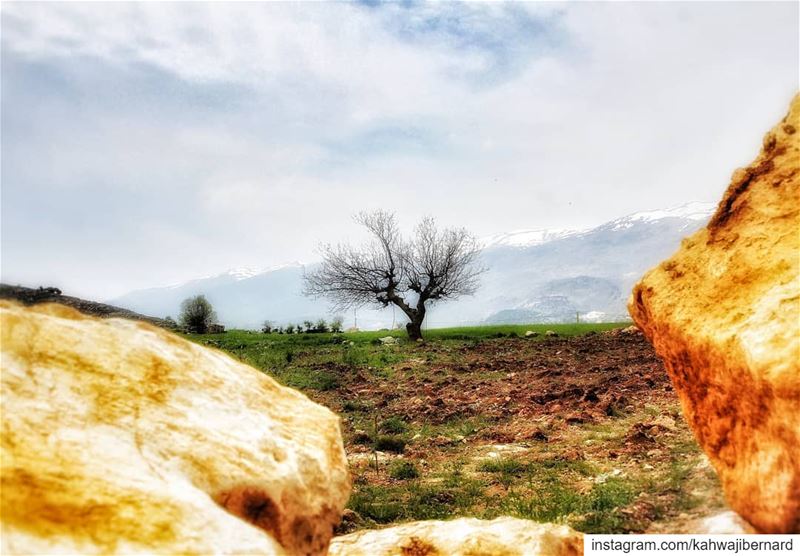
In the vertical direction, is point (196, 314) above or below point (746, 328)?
above

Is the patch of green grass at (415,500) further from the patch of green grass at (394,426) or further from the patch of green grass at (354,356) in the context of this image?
the patch of green grass at (354,356)

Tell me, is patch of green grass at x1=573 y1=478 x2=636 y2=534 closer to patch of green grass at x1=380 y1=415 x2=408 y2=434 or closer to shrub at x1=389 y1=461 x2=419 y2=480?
shrub at x1=389 y1=461 x2=419 y2=480

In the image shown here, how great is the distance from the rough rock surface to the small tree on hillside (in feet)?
147

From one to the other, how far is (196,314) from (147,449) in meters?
49.8

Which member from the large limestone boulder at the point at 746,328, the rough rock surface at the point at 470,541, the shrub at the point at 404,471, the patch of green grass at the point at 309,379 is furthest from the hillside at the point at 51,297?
the large limestone boulder at the point at 746,328

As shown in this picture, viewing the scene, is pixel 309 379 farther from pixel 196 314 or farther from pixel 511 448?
pixel 196 314

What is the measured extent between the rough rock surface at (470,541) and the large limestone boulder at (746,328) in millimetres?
1484

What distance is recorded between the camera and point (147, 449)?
310 centimetres

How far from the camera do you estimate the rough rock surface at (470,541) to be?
529 centimetres

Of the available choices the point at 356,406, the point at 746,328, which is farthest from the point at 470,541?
the point at 356,406

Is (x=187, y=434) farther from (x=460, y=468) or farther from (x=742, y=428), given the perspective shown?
(x=460, y=468)

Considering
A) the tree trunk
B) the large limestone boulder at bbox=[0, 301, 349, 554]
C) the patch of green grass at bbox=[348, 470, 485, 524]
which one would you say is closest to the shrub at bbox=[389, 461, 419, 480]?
the patch of green grass at bbox=[348, 470, 485, 524]

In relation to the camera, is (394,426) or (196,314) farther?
(196,314)

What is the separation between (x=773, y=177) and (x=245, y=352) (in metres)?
27.6
